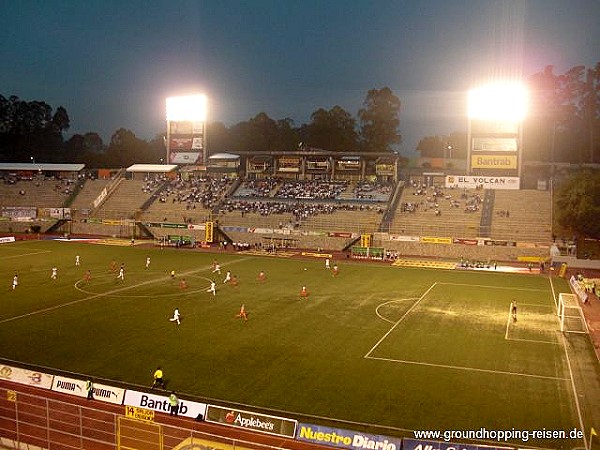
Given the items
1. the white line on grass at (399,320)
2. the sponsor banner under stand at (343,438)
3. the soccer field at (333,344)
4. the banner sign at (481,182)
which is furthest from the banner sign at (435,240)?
the sponsor banner under stand at (343,438)

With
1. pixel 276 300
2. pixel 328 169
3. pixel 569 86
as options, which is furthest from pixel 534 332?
pixel 569 86

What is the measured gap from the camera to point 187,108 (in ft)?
251

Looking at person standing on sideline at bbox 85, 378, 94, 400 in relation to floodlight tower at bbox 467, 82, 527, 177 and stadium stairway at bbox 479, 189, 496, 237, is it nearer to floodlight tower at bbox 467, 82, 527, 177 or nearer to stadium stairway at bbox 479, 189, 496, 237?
stadium stairway at bbox 479, 189, 496, 237

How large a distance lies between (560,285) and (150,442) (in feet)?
118

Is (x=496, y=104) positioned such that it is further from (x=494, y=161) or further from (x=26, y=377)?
(x=26, y=377)

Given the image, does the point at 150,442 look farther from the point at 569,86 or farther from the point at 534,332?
the point at 569,86

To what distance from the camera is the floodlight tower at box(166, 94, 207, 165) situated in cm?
7612

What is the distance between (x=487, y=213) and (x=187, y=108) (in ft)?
137

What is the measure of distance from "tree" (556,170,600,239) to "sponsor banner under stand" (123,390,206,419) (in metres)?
42.5

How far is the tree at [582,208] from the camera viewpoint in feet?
159

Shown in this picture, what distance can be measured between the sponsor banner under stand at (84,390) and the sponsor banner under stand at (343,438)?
5917 millimetres

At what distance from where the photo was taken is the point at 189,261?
50906mm

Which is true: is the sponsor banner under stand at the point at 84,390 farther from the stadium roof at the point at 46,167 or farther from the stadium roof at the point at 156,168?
the stadium roof at the point at 46,167

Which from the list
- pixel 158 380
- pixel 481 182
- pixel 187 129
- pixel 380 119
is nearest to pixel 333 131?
pixel 380 119
